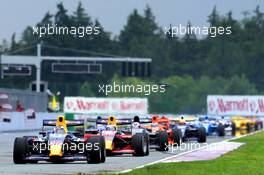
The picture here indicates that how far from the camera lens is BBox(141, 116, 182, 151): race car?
103 feet

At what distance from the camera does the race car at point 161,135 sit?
103 ft

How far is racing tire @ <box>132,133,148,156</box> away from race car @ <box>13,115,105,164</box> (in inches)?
124

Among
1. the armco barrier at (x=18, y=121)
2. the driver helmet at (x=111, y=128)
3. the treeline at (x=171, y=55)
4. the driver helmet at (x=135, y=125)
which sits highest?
the treeline at (x=171, y=55)

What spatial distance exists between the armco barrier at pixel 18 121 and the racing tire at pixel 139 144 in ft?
87.0

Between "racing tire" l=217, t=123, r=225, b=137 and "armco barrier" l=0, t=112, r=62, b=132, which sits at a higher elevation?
"armco barrier" l=0, t=112, r=62, b=132

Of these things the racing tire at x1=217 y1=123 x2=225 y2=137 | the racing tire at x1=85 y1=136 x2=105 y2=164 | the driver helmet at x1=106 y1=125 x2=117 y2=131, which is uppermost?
the racing tire at x1=217 y1=123 x2=225 y2=137

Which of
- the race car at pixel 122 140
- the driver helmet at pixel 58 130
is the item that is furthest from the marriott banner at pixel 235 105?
the driver helmet at pixel 58 130

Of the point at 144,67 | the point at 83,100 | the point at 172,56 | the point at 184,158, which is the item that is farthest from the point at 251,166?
the point at 172,56

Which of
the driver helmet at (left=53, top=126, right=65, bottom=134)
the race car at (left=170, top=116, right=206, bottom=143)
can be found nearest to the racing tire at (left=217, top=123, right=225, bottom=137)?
the race car at (left=170, top=116, right=206, bottom=143)

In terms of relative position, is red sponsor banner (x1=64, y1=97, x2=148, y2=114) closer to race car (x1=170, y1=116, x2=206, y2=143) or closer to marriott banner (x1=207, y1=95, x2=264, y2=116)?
marriott banner (x1=207, y1=95, x2=264, y2=116)

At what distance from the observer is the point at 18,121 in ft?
186

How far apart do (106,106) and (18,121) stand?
32.4 m

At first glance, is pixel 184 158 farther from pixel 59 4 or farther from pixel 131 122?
pixel 59 4

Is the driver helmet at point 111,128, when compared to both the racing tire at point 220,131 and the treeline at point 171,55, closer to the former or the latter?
the racing tire at point 220,131
